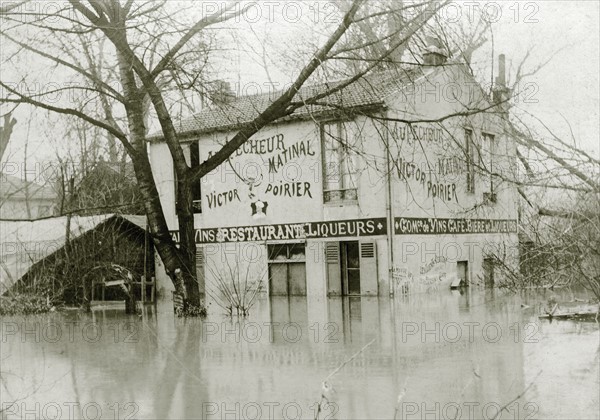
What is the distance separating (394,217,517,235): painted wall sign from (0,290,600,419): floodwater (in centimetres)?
397

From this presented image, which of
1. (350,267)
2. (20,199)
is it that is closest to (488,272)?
(350,267)

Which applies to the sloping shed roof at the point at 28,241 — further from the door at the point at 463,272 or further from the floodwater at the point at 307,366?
the door at the point at 463,272

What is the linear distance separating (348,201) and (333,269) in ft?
6.90

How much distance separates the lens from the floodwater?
27.2 ft

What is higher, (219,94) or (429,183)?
(219,94)

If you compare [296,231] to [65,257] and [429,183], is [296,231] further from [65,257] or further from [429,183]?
[65,257]

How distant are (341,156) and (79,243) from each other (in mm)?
7700

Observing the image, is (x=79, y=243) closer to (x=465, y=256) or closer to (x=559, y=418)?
(x=465, y=256)

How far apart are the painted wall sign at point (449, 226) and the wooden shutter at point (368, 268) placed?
2.88 ft

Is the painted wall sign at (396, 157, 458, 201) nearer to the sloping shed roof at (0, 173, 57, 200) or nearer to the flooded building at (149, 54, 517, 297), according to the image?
the flooded building at (149, 54, 517, 297)

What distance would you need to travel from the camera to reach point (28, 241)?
21.2 meters

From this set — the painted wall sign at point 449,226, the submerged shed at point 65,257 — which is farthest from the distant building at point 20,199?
the painted wall sign at point 449,226

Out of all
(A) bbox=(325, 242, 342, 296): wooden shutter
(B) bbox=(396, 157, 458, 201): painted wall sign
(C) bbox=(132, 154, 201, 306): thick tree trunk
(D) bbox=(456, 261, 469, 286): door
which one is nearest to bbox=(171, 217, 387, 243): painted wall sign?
(A) bbox=(325, 242, 342, 296): wooden shutter

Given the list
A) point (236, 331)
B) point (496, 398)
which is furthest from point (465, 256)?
point (496, 398)
